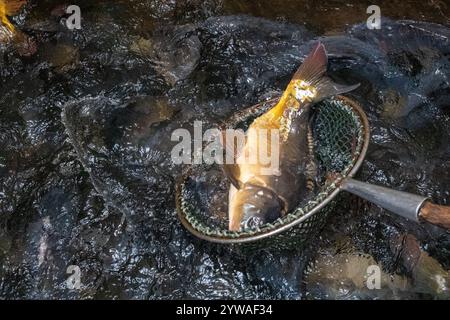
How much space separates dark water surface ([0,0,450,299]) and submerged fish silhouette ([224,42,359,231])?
1.57 ft

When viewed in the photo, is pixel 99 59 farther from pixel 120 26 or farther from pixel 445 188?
pixel 445 188

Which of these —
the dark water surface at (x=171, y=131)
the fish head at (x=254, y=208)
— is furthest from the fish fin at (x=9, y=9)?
the fish head at (x=254, y=208)

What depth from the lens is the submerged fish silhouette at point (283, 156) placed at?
3525 mm

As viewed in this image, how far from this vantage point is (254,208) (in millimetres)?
3451

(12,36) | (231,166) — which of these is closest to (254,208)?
(231,166)

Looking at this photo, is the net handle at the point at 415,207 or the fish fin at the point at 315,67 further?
the fish fin at the point at 315,67

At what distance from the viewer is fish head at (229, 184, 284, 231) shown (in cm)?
340

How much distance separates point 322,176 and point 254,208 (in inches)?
27.1

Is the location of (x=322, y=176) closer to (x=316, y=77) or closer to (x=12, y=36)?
(x=316, y=77)

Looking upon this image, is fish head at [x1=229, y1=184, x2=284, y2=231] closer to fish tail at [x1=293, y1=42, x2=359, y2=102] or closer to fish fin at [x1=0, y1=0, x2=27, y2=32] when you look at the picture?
fish tail at [x1=293, y1=42, x2=359, y2=102]

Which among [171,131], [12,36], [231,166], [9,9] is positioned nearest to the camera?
[231,166]

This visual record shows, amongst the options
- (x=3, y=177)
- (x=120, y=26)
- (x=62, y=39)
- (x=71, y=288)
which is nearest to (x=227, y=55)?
(x=120, y=26)

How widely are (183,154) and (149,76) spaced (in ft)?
3.74

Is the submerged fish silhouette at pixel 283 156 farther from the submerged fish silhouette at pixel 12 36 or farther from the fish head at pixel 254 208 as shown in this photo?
the submerged fish silhouette at pixel 12 36
